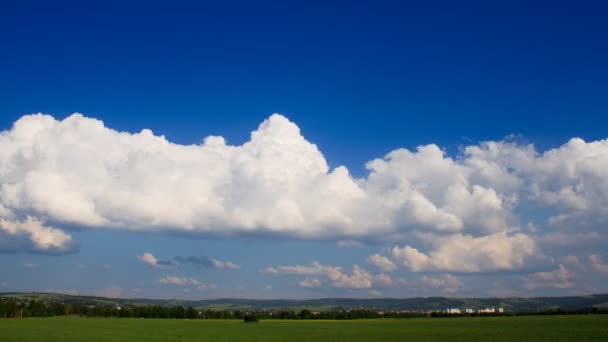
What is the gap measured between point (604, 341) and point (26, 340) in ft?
239

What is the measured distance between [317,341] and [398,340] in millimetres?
10905

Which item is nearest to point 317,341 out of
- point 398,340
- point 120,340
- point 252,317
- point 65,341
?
point 398,340

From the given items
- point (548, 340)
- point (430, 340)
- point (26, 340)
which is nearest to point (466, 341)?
point (430, 340)

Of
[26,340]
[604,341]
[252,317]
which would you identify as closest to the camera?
[604,341]

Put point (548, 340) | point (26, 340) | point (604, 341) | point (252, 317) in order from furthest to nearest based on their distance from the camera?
point (252, 317) < point (26, 340) < point (548, 340) < point (604, 341)

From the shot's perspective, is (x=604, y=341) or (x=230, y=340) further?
(x=230, y=340)

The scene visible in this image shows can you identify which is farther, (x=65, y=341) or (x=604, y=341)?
(x=65, y=341)

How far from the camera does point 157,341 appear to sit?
79438mm

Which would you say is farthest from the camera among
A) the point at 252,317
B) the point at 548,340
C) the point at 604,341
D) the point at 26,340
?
the point at 252,317

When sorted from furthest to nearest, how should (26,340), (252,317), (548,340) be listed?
(252,317)
(26,340)
(548,340)

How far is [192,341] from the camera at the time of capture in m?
78.1

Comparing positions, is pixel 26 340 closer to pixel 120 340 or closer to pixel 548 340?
pixel 120 340

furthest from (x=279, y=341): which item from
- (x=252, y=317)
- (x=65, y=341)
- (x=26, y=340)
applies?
(x=252, y=317)

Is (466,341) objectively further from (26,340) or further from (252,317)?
(252,317)
